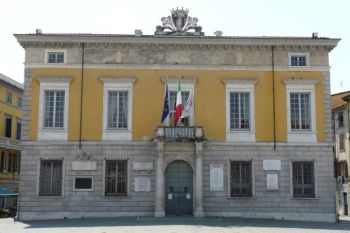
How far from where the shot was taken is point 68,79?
26.6 metres

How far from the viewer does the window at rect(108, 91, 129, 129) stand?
26703 millimetres

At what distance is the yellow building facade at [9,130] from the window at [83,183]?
A: 17.0m

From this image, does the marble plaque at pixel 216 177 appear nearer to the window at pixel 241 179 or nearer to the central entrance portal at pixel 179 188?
the window at pixel 241 179

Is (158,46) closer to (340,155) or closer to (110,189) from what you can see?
(110,189)

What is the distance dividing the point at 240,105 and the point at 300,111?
3.40 metres

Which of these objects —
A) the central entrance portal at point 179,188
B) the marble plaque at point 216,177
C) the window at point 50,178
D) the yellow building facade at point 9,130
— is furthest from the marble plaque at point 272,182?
the yellow building facade at point 9,130

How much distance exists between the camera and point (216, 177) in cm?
2622

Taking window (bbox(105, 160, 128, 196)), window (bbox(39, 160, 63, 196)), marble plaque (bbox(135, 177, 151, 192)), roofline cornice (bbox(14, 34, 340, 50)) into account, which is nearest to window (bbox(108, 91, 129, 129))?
window (bbox(105, 160, 128, 196))

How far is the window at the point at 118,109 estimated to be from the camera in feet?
87.6

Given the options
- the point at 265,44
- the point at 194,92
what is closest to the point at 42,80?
the point at 194,92

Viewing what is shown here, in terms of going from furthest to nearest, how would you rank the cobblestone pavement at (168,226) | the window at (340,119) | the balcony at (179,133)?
the window at (340,119), the balcony at (179,133), the cobblestone pavement at (168,226)

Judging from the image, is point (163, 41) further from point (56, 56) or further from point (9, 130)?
point (9, 130)

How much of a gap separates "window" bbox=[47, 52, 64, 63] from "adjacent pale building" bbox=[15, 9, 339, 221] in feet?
0.20

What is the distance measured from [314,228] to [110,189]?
1069 centimetres
